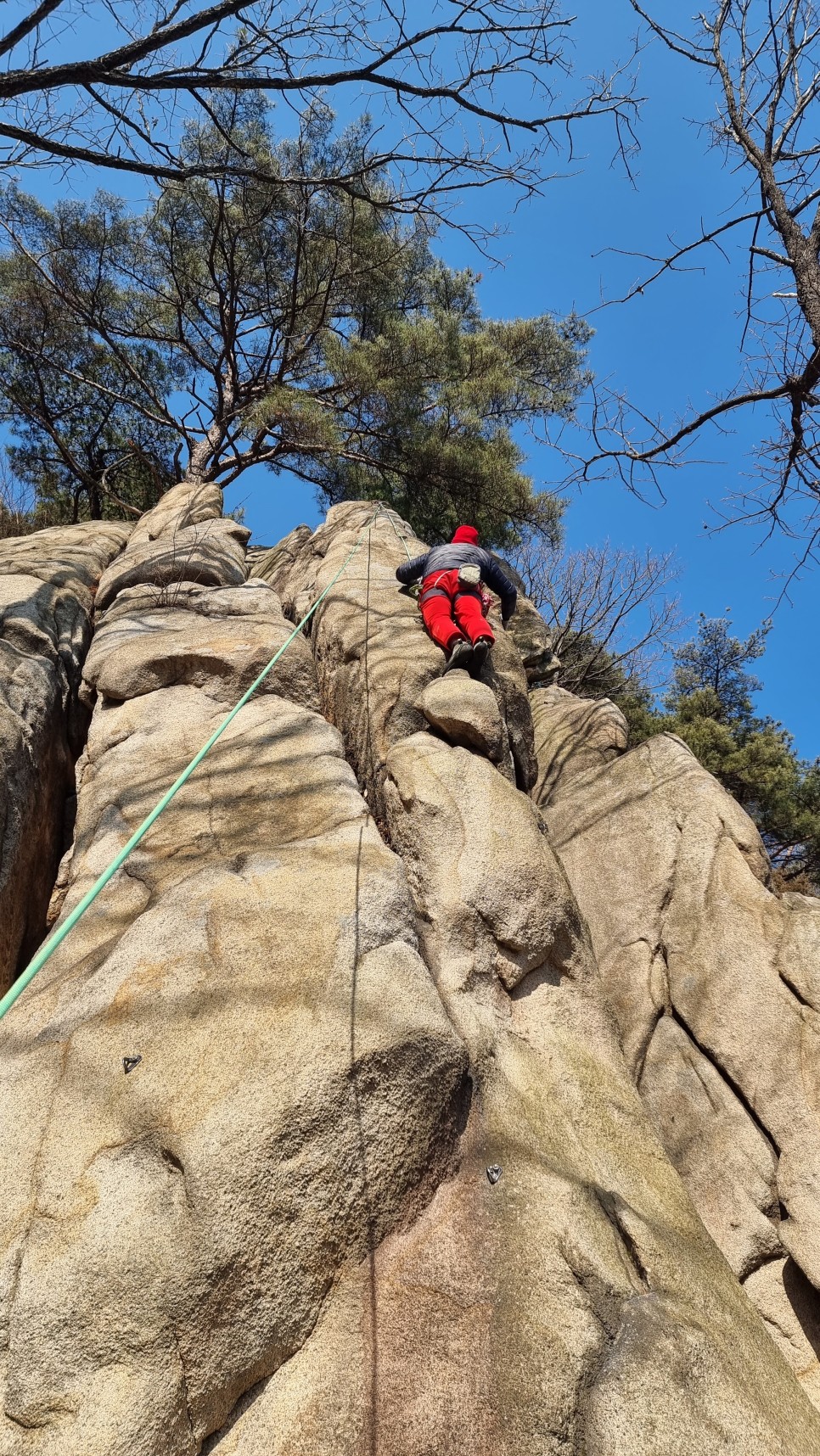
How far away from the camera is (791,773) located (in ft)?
42.3

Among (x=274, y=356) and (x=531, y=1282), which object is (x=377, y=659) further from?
(x=274, y=356)

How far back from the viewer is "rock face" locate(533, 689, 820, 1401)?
153 inches

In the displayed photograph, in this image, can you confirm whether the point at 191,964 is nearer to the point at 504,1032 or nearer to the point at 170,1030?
the point at 170,1030

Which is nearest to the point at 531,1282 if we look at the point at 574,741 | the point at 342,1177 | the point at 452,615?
the point at 342,1177

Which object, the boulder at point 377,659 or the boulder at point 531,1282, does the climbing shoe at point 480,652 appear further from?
the boulder at point 531,1282

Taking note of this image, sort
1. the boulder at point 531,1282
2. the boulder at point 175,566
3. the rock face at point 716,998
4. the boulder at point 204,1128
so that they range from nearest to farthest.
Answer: the boulder at point 204,1128 → the boulder at point 531,1282 → the rock face at point 716,998 → the boulder at point 175,566

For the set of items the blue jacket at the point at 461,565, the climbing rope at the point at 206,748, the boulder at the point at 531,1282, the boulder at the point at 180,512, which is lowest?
the boulder at the point at 531,1282

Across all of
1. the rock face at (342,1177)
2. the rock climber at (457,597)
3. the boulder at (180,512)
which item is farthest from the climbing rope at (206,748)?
the boulder at (180,512)

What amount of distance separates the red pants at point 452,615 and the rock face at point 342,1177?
6.29 feet

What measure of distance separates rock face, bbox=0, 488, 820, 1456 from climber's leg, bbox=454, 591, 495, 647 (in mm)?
1866

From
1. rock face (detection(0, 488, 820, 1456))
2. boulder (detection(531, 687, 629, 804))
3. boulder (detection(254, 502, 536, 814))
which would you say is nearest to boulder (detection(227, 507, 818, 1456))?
rock face (detection(0, 488, 820, 1456))

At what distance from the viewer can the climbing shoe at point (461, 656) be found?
547 cm

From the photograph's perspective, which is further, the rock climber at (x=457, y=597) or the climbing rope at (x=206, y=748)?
the rock climber at (x=457, y=597)

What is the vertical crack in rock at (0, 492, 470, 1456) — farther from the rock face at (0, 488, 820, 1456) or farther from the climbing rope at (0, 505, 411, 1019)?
the climbing rope at (0, 505, 411, 1019)
